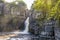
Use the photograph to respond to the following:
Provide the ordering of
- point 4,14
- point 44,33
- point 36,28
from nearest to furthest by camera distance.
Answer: point 44,33
point 36,28
point 4,14

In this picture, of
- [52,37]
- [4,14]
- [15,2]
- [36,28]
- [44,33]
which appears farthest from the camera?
[15,2]

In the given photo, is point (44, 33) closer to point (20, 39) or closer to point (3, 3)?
point (20, 39)

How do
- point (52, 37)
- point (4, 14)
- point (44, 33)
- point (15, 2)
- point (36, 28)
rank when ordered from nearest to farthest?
1. point (52, 37)
2. point (44, 33)
3. point (36, 28)
4. point (4, 14)
5. point (15, 2)

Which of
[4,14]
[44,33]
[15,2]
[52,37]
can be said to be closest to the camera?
[52,37]

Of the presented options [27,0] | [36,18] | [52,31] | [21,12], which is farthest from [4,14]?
[52,31]

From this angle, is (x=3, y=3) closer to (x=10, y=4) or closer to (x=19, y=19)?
(x=10, y=4)

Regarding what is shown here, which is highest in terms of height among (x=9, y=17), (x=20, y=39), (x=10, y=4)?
(x=10, y=4)

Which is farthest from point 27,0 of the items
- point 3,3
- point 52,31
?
point 52,31

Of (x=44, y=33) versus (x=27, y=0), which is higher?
(x=27, y=0)

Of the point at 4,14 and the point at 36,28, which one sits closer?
the point at 36,28

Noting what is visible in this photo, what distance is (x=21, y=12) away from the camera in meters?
15.8

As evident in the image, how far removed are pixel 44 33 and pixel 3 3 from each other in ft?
21.4

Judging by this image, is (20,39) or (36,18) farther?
(36,18)

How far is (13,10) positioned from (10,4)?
1.87 feet
